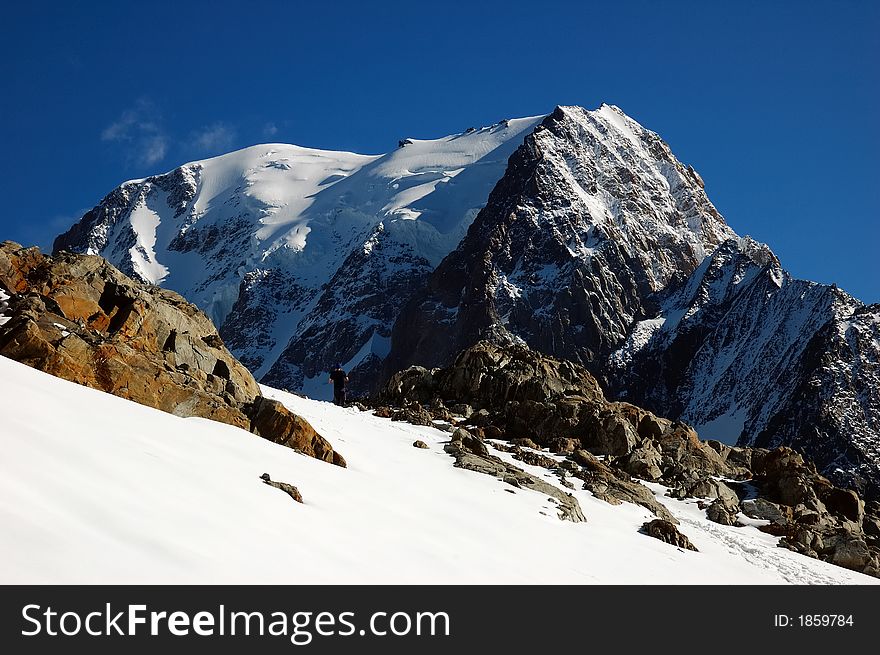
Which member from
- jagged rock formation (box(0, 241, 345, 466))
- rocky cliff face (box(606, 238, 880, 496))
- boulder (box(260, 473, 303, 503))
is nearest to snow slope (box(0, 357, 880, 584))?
boulder (box(260, 473, 303, 503))

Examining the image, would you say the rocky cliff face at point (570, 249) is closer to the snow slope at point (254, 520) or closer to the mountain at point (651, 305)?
the mountain at point (651, 305)

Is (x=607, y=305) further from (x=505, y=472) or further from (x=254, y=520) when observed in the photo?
(x=254, y=520)

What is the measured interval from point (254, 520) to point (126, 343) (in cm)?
1009

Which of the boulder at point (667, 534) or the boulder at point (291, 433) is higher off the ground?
Answer: the boulder at point (291, 433)

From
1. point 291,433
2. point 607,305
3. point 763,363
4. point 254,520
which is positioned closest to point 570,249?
point 607,305

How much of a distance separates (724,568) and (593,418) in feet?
64.6

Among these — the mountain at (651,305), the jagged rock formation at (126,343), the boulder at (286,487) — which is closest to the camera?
the boulder at (286,487)

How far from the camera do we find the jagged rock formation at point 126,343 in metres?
16.5

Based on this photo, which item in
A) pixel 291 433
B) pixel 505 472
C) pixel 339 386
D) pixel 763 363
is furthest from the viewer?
pixel 763 363

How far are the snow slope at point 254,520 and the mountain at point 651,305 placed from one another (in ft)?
236

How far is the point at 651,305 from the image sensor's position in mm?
133125

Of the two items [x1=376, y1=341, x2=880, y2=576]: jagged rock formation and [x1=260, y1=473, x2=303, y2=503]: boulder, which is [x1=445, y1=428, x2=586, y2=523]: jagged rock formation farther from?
[x1=260, y1=473, x2=303, y2=503]: boulder

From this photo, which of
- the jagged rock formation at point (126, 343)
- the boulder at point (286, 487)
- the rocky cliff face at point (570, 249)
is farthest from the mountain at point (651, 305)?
the boulder at point (286, 487)

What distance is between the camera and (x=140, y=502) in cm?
937
